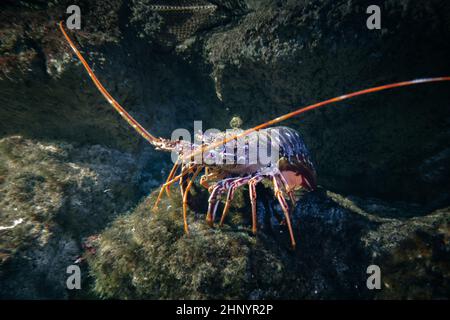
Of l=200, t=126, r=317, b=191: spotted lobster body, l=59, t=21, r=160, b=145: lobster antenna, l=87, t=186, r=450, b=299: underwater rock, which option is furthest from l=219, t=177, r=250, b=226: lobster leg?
l=59, t=21, r=160, b=145: lobster antenna

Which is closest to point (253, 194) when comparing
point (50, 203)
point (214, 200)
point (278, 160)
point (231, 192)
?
point (231, 192)

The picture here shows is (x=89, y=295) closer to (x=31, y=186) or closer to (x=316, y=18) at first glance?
(x=31, y=186)

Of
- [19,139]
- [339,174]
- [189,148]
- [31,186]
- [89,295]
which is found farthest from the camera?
[339,174]

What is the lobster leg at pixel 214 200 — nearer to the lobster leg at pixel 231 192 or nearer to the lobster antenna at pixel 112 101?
the lobster leg at pixel 231 192

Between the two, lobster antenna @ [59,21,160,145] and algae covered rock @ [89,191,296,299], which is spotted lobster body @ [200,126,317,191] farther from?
algae covered rock @ [89,191,296,299]

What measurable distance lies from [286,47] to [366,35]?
89cm

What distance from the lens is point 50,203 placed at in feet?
9.30

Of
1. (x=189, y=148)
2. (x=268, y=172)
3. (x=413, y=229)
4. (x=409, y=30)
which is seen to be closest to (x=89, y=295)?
(x=189, y=148)

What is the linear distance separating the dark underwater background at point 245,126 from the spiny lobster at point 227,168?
0.78 feet

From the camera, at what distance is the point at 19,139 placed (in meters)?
3.25

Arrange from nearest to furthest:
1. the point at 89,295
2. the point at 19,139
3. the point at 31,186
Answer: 1. the point at 89,295
2. the point at 31,186
3. the point at 19,139

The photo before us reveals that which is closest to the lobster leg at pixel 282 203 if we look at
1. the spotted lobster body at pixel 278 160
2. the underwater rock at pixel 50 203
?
the spotted lobster body at pixel 278 160

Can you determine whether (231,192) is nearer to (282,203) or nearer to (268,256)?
(282,203)

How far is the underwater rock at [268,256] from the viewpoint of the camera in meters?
2.03
